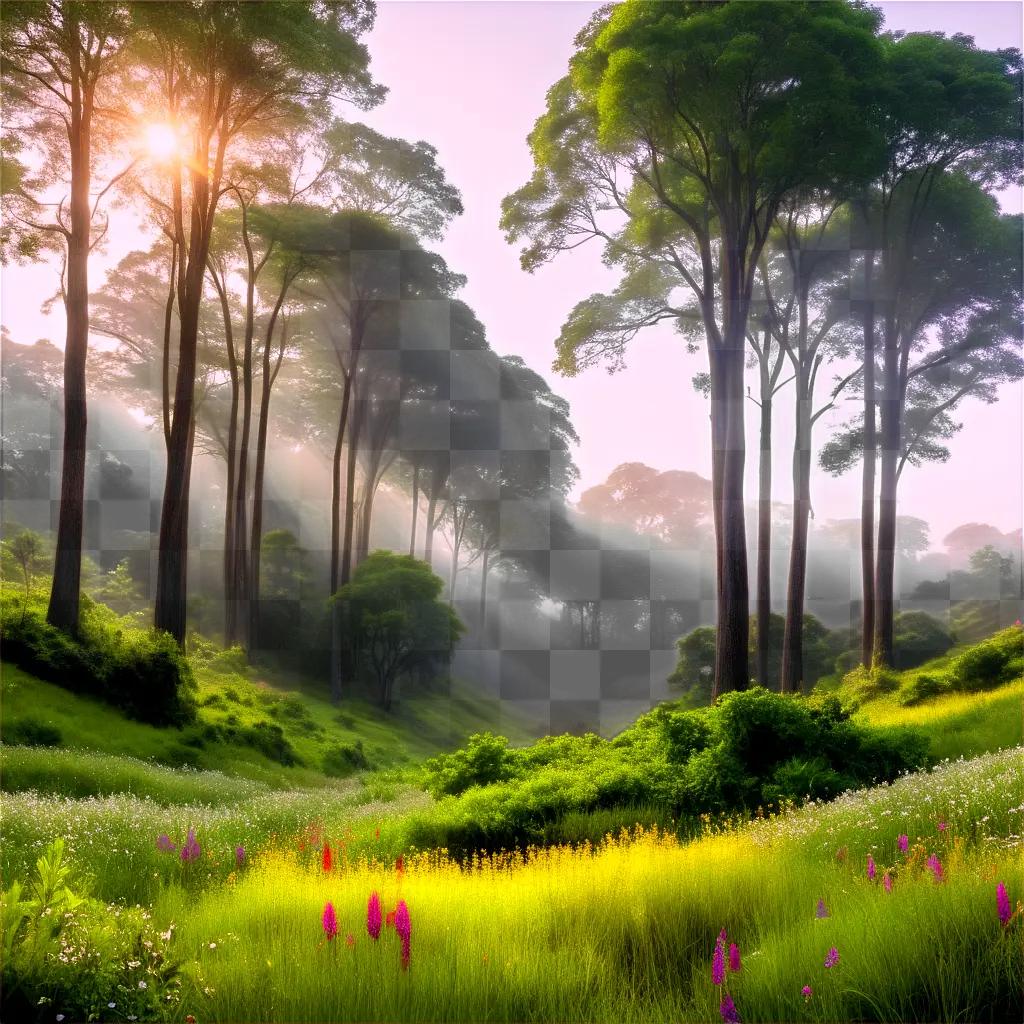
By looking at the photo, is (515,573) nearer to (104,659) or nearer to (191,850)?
(104,659)

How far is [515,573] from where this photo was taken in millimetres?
52594

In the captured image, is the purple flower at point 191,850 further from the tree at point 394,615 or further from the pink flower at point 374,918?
the tree at point 394,615

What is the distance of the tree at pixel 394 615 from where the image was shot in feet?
108

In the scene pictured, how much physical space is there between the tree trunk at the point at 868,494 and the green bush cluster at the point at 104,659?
58.0 ft

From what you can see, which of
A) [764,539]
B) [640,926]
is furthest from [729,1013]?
[764,539]

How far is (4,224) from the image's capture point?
20125 mm

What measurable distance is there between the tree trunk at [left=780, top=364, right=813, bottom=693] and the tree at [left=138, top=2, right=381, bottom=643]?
1536 cm

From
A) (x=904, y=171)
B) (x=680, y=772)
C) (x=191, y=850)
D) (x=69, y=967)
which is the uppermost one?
(x=904, y=171)

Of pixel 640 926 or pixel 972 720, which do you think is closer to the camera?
pixel 640 926

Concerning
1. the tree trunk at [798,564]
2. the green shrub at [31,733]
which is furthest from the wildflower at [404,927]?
the tree trunk at [798,564]

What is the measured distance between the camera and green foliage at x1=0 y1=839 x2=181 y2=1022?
3922 mm

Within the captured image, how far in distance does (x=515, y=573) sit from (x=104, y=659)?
37064 millimetres

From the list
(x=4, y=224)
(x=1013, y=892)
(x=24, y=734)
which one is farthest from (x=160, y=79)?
(x=1013, y=892)

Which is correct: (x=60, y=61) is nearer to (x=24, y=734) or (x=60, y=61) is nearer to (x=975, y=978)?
(x=24, y=734)
